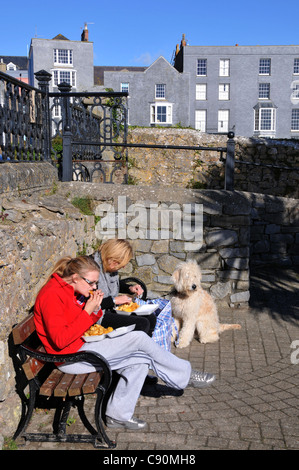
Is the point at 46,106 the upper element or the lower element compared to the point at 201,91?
lower

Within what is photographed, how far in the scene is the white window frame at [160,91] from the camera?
1703 inches

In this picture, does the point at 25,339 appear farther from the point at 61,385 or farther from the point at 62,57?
the point at 62,57

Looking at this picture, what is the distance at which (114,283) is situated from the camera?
5.02 meters

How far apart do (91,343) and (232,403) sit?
4.69 ft

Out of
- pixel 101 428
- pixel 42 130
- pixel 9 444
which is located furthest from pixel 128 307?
pixel 42 130

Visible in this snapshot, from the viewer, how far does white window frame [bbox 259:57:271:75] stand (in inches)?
1910

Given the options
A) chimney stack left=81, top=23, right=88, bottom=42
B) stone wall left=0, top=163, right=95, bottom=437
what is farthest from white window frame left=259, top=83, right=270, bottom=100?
stone wall left=0, top=163, right=95, bottom=437

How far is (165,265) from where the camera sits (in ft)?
22.8

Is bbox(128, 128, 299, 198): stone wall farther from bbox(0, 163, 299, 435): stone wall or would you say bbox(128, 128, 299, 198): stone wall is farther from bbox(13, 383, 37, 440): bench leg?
bbox(13, 383, 37, 440): bench leg

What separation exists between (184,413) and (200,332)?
5.87 feet

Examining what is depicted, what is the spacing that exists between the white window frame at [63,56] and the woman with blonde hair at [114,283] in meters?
47.0

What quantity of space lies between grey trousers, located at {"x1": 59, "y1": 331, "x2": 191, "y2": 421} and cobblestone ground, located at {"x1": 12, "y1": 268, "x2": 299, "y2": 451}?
0.20 meters

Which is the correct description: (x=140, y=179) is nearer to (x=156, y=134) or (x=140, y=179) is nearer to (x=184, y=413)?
(x=156, y=134)

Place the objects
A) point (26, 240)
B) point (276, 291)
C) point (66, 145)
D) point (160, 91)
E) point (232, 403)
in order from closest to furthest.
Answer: point (26, 240), point (232, 403), point (66, 145), point (276, 291), point (160, 91)
